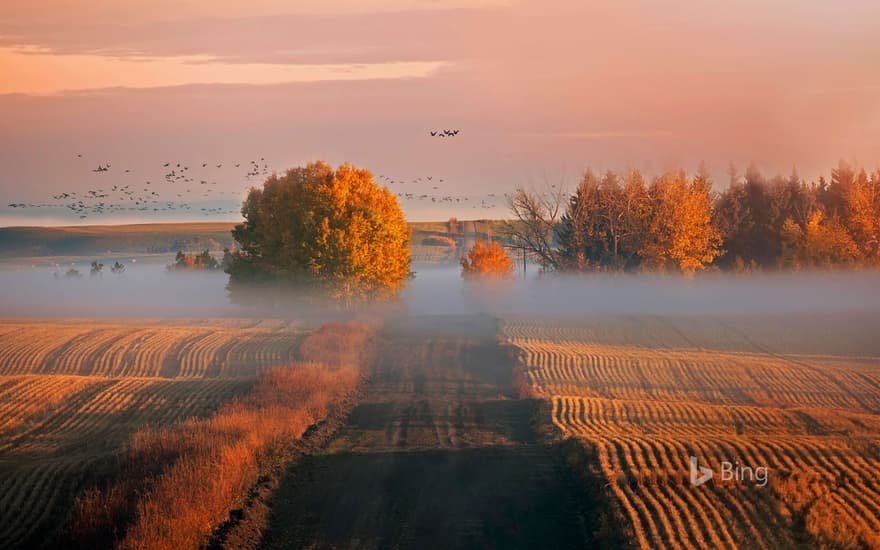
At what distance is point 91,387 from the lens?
39.9 meters

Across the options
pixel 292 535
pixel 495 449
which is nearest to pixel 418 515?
pixel 292 535

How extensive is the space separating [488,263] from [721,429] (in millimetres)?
59568

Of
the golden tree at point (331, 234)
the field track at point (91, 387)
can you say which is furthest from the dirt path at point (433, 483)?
the golden tree at point (331, 234)

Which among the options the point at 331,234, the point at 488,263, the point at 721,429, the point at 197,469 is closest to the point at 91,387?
the point at 197,469

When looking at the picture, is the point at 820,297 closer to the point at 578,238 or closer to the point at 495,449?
Result: the point at 578,238

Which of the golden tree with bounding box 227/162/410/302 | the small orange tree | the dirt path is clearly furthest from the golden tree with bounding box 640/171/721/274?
the dirt path

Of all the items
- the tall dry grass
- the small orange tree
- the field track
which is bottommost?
the field track

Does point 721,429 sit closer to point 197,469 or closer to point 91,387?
point 197,469

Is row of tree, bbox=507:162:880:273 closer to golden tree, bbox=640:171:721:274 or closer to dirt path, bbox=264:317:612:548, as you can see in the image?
golden tree, bbox=640:171:721:274

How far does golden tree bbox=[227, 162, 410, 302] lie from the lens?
6844 centimetres

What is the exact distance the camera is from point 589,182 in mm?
80062

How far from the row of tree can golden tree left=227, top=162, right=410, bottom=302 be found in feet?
38.9

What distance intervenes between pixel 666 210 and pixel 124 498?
2543 inches

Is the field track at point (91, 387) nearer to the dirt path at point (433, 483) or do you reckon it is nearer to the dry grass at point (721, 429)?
the dirt path at point (433, 483)
